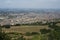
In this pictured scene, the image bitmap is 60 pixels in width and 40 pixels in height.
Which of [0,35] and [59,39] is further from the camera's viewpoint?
[59,39]

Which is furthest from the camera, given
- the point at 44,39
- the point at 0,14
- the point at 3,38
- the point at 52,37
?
the point at 0,14

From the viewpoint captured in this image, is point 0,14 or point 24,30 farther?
point 0,14

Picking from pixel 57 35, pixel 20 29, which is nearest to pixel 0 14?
pixel 20 29

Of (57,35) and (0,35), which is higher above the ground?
(0,35)

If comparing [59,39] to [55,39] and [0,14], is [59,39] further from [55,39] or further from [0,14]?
[0,14]

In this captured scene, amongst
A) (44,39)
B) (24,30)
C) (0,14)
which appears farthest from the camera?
(0,14)

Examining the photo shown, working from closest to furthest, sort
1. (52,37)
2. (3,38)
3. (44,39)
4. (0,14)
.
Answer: (3,38) → (44,39) → (52,37) → (0,14)

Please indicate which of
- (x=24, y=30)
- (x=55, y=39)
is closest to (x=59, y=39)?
(x=55, y=39)

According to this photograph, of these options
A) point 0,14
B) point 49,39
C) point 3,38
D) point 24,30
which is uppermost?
point 3,38

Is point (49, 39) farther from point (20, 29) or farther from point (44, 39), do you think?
point (20, 29)
